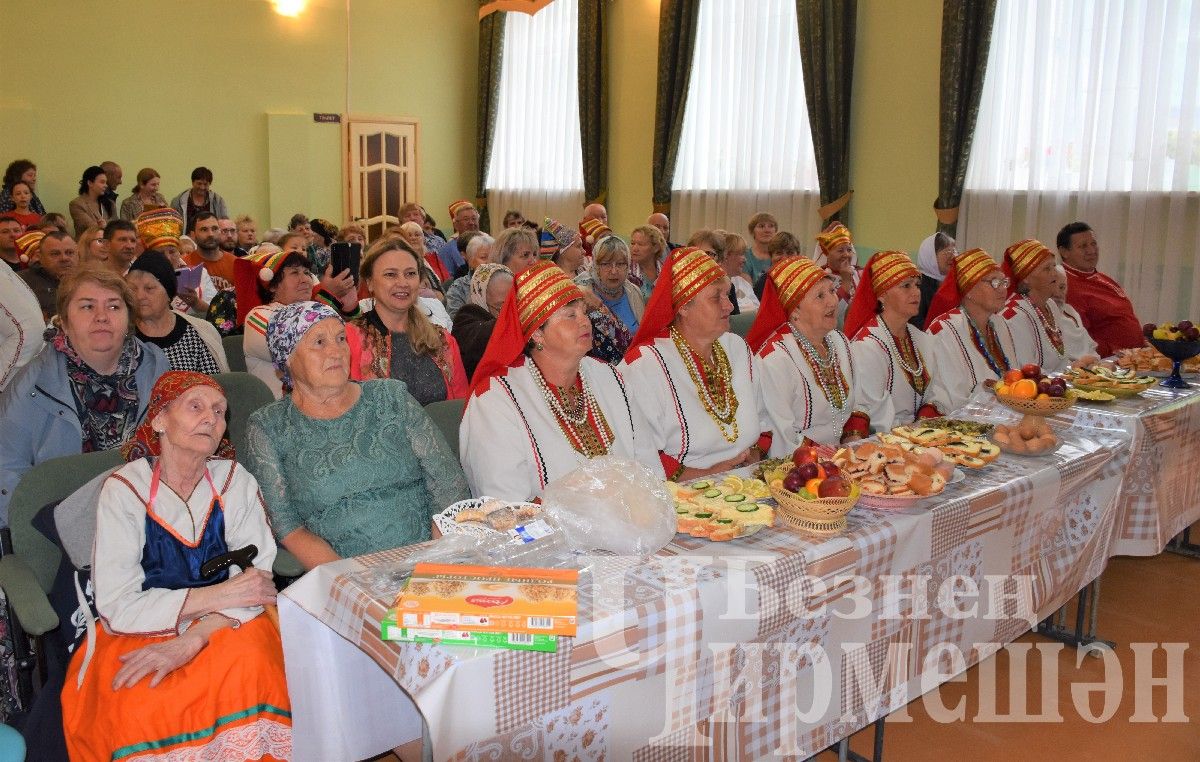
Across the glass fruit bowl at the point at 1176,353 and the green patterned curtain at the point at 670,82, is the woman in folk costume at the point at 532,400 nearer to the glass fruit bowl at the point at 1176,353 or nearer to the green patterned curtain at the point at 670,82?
the glass fruit bowl at the point at 1176,353

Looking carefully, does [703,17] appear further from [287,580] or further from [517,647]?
[517,647]

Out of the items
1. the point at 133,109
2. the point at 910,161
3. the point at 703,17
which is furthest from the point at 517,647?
the point at 133,109

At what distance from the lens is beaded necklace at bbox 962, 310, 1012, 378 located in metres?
4.70

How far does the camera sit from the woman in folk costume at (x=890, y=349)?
13.8 ft

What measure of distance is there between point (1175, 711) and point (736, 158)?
7.73 meters

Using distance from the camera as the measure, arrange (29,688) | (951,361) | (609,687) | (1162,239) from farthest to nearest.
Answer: (1162,239), (951,361), (29,688), (609,687)

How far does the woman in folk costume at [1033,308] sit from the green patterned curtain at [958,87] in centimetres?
291

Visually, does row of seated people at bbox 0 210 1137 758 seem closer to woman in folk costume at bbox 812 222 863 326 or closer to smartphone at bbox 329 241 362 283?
smartphone at bbox 329 241 362 283

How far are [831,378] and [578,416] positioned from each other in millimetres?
1409

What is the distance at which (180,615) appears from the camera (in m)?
2.21

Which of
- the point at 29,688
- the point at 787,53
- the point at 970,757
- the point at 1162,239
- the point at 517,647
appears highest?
the point at 787,53

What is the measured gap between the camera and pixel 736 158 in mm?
9977

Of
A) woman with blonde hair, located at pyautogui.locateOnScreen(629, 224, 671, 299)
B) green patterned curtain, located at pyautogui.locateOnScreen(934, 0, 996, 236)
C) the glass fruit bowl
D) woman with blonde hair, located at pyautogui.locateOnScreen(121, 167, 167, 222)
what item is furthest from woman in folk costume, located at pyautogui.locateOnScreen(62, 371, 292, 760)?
woman with blonde hair, located at pyautogui.locateOnScreen(121, 167, 167, 222)

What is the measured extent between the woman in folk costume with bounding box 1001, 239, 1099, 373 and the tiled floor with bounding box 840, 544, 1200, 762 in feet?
5.47
